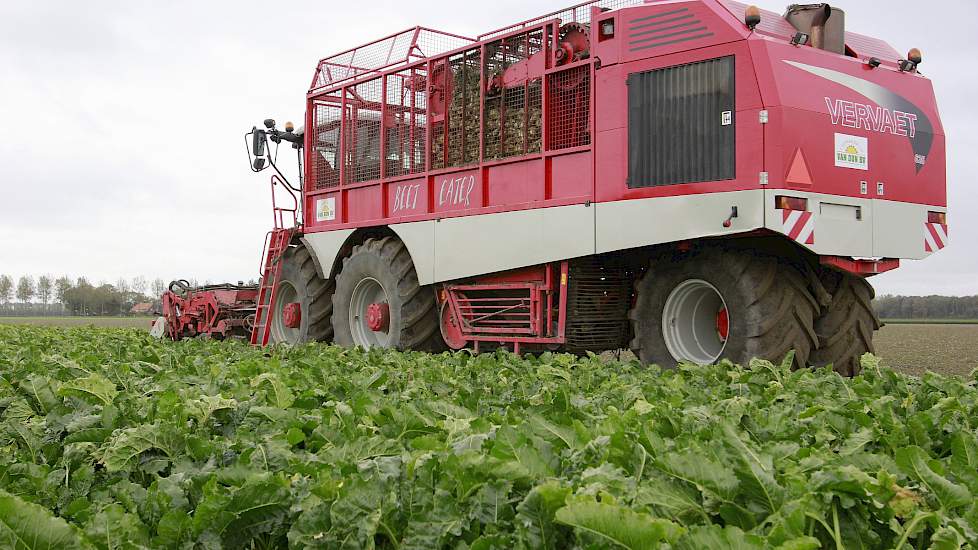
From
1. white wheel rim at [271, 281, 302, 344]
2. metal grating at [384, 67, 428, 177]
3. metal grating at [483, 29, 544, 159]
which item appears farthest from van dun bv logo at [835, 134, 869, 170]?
white wheel rim at [271, 281, 302, 344]

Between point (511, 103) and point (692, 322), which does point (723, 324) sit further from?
point (511, 103)

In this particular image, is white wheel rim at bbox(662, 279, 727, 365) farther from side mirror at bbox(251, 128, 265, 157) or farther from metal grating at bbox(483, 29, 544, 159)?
side mirror at bbox(251, 128, 265, 157)

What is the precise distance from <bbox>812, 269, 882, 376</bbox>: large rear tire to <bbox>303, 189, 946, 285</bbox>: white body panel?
56 centimetres

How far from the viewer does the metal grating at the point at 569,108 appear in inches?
325

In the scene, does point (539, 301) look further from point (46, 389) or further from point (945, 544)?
point (945, 544)

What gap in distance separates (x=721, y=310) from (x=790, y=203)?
1244 millimetres

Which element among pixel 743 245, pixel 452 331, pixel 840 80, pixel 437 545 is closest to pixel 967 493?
pixel 437 545

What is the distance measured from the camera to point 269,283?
13023 millimetres

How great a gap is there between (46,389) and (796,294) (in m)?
5.82

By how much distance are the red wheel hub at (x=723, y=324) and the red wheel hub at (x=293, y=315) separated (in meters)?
6.59

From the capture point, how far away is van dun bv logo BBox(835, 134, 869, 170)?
723 centimetres

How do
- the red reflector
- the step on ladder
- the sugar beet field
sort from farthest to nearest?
the step on ladder, the red reflector, the sugar beet field

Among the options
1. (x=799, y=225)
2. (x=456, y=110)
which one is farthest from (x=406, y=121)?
(x=799, y=225)

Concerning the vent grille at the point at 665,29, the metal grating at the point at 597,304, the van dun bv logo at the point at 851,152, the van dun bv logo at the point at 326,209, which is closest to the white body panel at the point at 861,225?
the van dun bv logo at the point at 851,152
